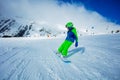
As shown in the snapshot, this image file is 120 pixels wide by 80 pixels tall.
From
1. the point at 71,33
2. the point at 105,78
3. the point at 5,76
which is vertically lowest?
the point at 105,78

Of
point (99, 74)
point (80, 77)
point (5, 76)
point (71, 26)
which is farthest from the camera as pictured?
point (71, 26)

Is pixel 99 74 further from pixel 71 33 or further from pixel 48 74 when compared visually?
pixel 71 33

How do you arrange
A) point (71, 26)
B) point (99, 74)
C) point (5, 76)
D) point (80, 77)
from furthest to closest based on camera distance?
point (71, 26) → point (99, 74) → point (80, 77) → point (5, 76)

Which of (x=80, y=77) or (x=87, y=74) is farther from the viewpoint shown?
(x=87, y=74)

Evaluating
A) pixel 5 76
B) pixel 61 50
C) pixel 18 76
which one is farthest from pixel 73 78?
pixel 61 50

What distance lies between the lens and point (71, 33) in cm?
669

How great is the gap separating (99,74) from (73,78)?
1.00 metres

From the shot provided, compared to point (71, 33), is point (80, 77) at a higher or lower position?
lower

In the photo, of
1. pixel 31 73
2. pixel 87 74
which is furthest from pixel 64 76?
pixel 31 73

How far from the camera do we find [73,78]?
3674mm

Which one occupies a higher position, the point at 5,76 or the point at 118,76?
the point at 5,76

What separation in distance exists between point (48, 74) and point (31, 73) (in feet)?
1.85

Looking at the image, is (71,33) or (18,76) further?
(71,33)

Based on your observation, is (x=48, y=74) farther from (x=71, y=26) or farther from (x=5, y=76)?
(x=71, y=26)
